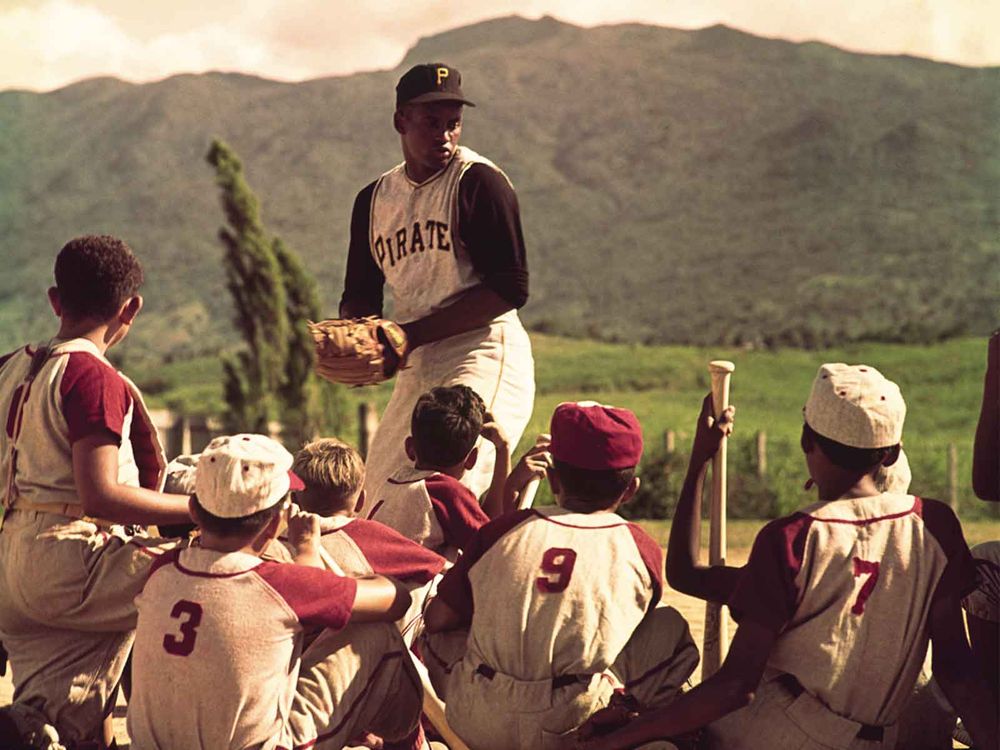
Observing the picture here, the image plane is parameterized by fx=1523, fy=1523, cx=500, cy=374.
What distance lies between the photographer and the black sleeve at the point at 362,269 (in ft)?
21.0

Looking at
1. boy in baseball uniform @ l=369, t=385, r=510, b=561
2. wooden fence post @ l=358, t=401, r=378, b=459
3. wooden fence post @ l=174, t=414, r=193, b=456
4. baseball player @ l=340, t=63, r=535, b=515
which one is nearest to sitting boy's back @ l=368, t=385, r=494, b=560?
boy in baseball uniform @ l=369, t=385, r=510, b=561

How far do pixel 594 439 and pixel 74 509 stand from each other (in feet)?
5.46

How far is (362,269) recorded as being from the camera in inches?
254

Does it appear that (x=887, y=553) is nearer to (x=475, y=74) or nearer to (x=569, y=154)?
(x=569, y=154)

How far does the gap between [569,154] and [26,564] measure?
88.8 m

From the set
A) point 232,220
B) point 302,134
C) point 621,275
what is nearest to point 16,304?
point 302,134

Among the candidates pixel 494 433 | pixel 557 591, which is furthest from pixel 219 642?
pixel 494 433

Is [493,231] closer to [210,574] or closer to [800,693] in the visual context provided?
[210,574]

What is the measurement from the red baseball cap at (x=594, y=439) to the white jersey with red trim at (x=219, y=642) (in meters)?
0.77

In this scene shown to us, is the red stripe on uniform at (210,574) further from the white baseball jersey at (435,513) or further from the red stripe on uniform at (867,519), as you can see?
the red stripe on uniform at (867,519)

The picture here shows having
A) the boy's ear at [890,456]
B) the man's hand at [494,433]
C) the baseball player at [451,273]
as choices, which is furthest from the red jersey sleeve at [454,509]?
the boy's ear at [890,456]

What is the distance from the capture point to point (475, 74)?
338 feet

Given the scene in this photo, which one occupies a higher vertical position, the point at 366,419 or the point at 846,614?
the point at 846,614

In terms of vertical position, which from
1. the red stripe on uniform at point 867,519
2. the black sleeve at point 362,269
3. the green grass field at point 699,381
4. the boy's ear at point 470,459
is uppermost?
→ the black sleeve at point 362,269
